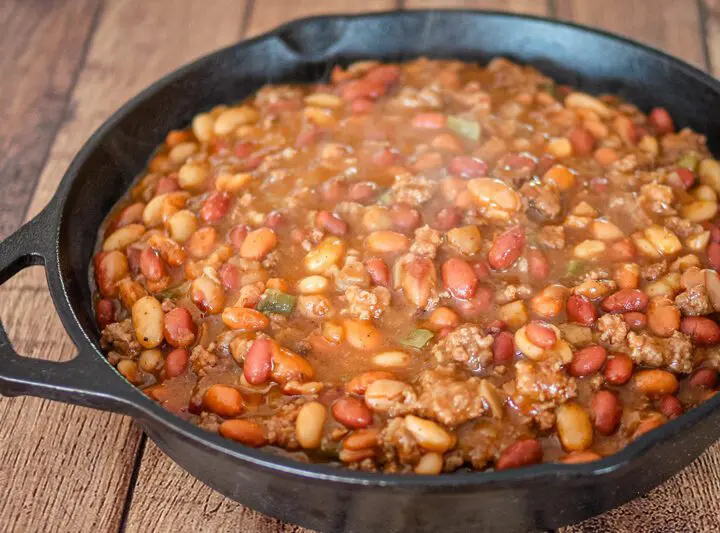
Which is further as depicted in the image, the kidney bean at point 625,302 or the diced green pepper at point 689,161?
the diced green pepper at point 689,161

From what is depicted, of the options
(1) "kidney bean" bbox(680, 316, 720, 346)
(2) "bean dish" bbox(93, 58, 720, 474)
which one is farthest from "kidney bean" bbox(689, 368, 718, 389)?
(1) "kidney bean" bbox(680, 316, 720, 346)

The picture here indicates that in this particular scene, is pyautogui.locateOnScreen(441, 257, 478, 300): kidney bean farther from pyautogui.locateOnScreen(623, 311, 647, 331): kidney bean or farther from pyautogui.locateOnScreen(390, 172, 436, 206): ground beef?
pyautogui.locateOnScreen(623, 311, 647, 331): kidney bean

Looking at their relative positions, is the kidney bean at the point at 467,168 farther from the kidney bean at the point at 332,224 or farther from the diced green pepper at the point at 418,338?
the diced green pepper at the point at 418,338

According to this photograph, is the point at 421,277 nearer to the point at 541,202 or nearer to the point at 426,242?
the point at 426,242

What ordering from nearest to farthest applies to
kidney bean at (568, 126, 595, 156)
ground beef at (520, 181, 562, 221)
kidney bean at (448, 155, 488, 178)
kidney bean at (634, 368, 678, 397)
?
kidney bean at (634, 368, 678, 397), ground beef at (520, 181, 562, 221), kidney bean at (448, 155, 488, 178), kidney bean at (568, 126, 595, 156)

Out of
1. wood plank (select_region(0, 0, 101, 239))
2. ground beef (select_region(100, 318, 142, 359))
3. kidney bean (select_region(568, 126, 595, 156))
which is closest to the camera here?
ground beef (select_region(100, 318, 142, 359))

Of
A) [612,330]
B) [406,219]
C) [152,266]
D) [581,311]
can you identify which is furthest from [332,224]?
[612,330]

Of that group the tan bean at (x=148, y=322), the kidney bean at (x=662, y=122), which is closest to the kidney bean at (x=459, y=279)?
the tan bean at (x=148, y=322)
